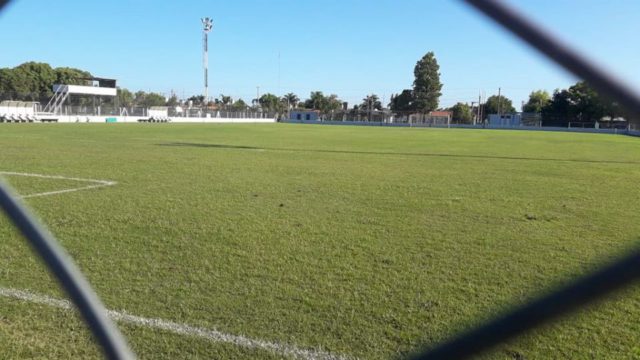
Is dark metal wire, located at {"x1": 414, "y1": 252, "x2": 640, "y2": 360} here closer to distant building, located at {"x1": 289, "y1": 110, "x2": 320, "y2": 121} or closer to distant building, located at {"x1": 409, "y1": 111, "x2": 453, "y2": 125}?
distant building, located at {"x1": 409, "y1": 111, "x2": 453, "y2": 125}

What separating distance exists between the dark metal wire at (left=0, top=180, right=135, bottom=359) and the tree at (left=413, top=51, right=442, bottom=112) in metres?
98.7

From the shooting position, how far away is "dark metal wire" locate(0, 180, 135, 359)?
3.38 feet

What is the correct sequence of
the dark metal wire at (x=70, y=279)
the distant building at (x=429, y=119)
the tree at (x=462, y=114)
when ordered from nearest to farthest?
the dark metal wire at (x=70, y=279) → the distant building at (x=429, y=119) → the tree at (x=462, y=114)

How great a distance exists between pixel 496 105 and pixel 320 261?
339 ft

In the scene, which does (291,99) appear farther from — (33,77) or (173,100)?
(33,77)

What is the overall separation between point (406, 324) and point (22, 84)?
9490 cm

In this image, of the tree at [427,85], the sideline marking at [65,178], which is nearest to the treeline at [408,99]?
the tree at [427,85]

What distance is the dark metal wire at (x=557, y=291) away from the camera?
2.14ft

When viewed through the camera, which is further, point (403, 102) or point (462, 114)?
point (403, 102)

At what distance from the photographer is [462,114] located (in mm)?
90312

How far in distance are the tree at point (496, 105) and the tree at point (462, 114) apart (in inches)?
334

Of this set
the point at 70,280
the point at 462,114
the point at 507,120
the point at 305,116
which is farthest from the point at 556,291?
the point at 305,116

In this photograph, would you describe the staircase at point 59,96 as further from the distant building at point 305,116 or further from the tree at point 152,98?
the distant building at point 305,116

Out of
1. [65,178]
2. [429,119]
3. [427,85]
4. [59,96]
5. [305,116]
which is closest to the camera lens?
[65,178]
